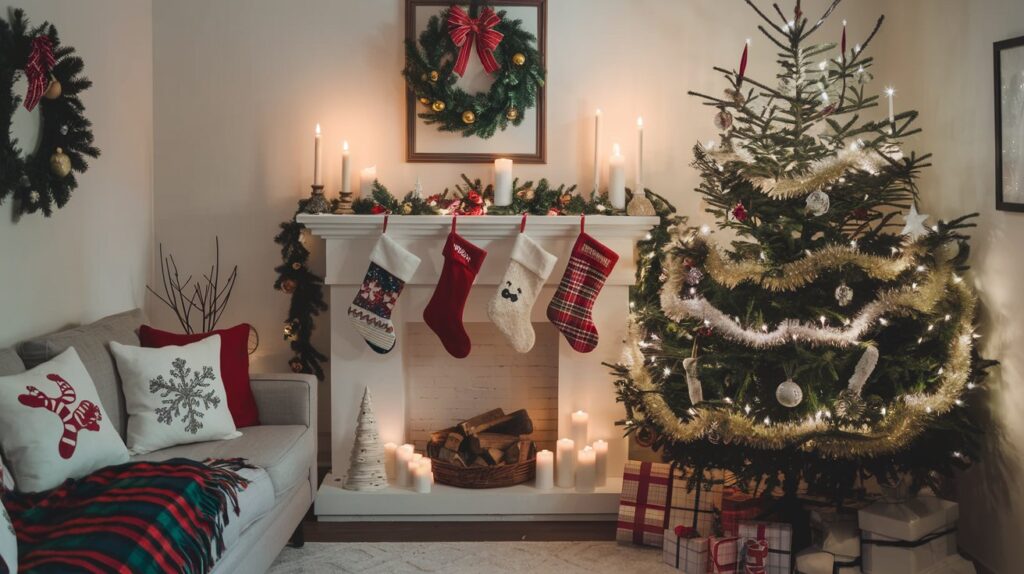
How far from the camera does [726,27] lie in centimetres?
415

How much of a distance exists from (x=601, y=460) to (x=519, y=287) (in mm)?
804

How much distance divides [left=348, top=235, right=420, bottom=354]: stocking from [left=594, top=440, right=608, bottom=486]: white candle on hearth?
972 millimetres

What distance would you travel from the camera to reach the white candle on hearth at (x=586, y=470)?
3822 mm

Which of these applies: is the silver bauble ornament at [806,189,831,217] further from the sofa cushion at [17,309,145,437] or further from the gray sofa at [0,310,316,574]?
the sofa cushion at [17,309,145,437]

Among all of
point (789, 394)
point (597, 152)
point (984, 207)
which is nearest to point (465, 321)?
point (597, 152)

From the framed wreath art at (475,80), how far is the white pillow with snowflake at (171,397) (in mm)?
1398

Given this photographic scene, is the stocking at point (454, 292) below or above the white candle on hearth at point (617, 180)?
below

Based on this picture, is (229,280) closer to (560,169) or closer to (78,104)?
(78,104)

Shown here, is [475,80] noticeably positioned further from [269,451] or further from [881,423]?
[881,423]

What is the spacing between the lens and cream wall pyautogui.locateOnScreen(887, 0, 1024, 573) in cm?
312

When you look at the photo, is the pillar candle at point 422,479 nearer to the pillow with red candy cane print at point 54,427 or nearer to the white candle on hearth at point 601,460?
the white candle on hearth at point 601,460

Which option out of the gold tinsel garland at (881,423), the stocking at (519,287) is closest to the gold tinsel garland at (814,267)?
the gold tinsel garland at (881,423)

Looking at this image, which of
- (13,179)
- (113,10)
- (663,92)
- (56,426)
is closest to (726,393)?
(663,92)

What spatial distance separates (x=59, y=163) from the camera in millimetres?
3178
